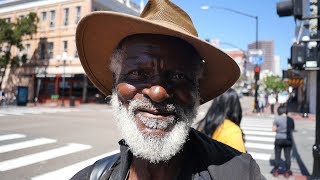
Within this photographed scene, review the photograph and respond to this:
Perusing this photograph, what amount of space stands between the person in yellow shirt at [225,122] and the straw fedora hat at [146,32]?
5.82 ft

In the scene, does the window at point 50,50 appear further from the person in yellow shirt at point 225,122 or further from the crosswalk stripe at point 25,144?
the person in yellow shirt at point 225,122

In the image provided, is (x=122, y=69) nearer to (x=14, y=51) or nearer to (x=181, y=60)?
(x=181, y=60)

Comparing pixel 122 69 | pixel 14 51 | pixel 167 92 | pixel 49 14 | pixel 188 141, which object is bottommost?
pixel 188 141

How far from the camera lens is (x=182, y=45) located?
1679mm

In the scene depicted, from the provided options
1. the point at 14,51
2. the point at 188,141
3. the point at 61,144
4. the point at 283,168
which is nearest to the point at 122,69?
the point at 188,141

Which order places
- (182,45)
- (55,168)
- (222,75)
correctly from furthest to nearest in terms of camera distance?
1. (55,168)
2. (222,75)
3. (182,45)

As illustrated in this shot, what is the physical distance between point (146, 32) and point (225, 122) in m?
2.56

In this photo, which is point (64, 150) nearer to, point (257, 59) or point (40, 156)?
point (40, 156)

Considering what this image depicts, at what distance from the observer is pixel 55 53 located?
3684cm

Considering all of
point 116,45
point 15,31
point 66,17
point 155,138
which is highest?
point 66,17

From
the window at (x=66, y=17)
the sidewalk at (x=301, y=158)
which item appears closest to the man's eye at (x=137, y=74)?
the sidewalk at (x=301, y=158)

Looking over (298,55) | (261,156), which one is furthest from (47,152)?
(298,55)

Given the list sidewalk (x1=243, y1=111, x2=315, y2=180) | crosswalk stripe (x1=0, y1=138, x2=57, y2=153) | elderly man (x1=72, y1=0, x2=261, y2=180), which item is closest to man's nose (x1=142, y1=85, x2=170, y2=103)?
elderly man (x1=72, y1=0, x2=261, y2=180)

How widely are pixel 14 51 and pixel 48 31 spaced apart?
21.8ft
